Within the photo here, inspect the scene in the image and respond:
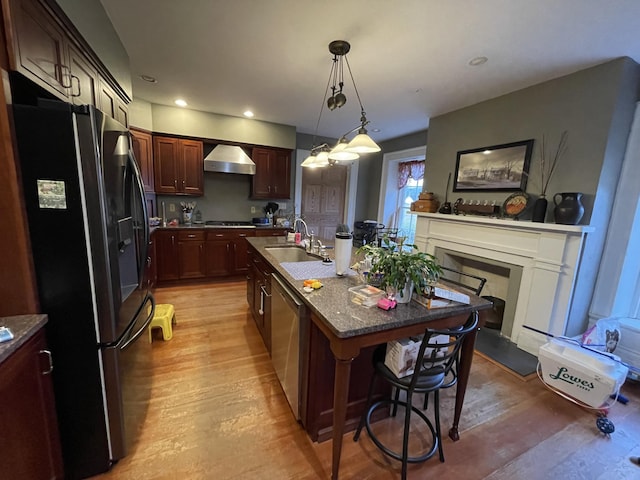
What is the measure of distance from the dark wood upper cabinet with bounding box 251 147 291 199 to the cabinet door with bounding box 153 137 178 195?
1188mm

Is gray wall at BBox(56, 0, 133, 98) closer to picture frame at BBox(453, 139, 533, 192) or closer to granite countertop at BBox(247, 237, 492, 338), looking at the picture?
granite countertop at BBox(247, 237, 492, 338)

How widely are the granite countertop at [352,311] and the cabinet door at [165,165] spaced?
330 cm

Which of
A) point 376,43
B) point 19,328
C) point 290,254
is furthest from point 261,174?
point 19,328

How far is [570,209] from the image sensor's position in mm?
2279

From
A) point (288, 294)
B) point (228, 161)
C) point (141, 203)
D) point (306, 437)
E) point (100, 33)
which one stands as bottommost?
point (306, 437)

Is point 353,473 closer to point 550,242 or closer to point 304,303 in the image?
point 304,303

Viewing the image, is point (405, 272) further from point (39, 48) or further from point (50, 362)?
point (39, 48)

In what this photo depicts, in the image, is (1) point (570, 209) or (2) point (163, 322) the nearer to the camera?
(1) point (570, 209)

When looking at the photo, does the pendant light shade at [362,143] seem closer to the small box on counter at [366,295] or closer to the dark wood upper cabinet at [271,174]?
the small box on counter at [366,295]

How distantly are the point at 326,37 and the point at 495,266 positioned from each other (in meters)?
3.01

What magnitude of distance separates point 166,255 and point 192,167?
143 cm

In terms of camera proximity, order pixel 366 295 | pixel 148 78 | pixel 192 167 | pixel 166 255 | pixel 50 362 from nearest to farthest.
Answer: pixel 50 362, pixel 366 295, pixel 148 78, pixel 166 255, pixel 192 167

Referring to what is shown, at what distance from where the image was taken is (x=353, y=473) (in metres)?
1.39

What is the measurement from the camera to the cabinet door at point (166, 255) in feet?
12.6
